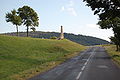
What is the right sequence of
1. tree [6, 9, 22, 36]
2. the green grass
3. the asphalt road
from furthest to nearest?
tree [6, 9, 22, 36] → the green grass → the asphalt road

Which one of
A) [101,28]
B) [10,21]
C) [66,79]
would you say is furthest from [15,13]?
[66,79]

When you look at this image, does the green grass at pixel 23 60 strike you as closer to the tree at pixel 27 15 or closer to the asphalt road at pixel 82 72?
the asphalt road at pixel 82 72

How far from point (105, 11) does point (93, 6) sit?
160 cm

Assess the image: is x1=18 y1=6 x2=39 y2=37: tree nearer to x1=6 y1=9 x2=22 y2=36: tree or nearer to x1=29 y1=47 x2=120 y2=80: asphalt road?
x1=6 y1=9 x2=22 y2=36: tree

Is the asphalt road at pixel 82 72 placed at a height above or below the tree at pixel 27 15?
below

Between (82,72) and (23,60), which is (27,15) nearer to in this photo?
(23,60)

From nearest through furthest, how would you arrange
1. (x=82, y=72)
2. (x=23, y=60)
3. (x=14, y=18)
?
(x=82, y=72) < (x=23, y=60) < (x=14, y=18)

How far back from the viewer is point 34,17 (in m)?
86.6

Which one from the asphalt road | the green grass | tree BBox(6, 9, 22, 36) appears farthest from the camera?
tree BBox(6, 9, 22, 36)

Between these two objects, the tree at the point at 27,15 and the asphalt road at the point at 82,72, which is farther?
the tree at the point at 27,15

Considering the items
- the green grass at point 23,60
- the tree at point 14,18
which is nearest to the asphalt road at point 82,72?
the green grass at point 23,60

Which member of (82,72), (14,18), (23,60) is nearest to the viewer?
(82,72)

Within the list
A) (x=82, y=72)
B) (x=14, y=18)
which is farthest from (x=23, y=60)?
(x=14, y=18)

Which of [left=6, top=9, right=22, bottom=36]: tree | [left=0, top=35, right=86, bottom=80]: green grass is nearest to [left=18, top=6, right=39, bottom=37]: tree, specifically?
[left=6, top=9, right=22, bottom=36]: tree
